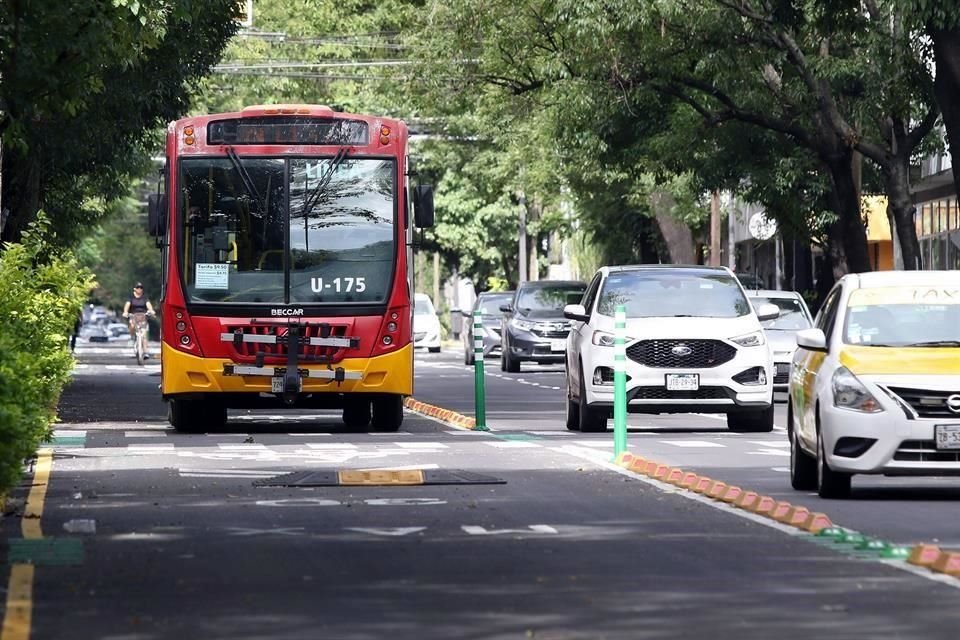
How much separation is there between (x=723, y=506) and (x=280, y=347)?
10.2 meters

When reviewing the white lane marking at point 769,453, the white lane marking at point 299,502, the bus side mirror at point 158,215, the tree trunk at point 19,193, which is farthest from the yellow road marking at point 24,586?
the tree trunk at point 19,193

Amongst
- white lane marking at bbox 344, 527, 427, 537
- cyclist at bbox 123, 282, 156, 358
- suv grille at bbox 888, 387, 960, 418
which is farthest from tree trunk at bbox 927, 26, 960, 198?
cyclist at bbox 123, 282, 156, 358

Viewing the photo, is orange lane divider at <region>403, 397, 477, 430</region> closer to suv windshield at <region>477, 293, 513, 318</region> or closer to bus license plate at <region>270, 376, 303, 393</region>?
bus license plate at <region>270, 376, 303, 393</region>

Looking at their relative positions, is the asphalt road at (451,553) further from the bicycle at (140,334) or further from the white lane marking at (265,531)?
the bicycle at (140,334)

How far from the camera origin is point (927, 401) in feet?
51.0

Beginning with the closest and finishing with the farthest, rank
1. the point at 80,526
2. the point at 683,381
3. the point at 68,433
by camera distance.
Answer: the point at 80,526
the point at 683,381
the point at 68,433

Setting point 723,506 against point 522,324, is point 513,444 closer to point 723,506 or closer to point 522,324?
point 723,506

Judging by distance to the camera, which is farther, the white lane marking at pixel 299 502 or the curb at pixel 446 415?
the curb at pixel 446 415

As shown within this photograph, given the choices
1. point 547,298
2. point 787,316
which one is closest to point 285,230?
point 787,316

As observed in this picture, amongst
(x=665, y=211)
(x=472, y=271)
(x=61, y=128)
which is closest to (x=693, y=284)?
(x=61, y=128)

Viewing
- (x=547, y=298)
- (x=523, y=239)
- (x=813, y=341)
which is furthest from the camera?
(x=523, y=239)

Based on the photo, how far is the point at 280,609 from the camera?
10102 mm

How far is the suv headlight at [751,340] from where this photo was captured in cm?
2492

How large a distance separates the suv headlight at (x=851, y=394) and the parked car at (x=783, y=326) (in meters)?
15.5
